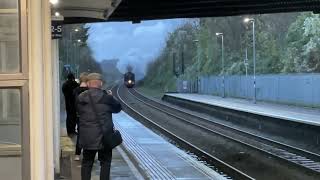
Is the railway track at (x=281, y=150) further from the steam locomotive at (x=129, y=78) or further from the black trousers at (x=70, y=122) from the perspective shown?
the steam locomotive at (x=129, y=78)

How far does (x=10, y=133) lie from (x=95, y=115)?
4.32 m

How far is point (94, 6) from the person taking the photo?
12406 mm

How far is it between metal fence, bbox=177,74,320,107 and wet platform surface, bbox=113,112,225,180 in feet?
67.4

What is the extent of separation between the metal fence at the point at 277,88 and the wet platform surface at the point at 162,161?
20.5m

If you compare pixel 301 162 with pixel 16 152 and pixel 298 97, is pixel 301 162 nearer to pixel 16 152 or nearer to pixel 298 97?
pixel 16 152

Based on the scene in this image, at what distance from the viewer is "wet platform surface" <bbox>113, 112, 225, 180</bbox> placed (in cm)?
1271

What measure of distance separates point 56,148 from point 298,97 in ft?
116

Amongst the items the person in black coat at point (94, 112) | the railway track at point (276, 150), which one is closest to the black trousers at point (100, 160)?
the person in black coat at point (94, 112)

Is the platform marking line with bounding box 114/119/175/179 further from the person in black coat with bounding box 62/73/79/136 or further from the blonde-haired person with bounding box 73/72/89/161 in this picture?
the person in black coat with bounding box 62/73/79/136

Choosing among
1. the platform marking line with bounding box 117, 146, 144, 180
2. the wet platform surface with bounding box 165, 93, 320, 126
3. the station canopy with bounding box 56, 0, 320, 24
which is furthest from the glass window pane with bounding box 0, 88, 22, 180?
the wet platform surface with bounding box 165, 93, 320, 126

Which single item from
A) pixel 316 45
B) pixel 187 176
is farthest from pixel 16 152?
pixel 316 45

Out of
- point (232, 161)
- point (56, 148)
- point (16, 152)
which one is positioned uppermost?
point (16, 152)

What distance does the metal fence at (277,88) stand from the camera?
134 feet

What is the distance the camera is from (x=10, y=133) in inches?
123
